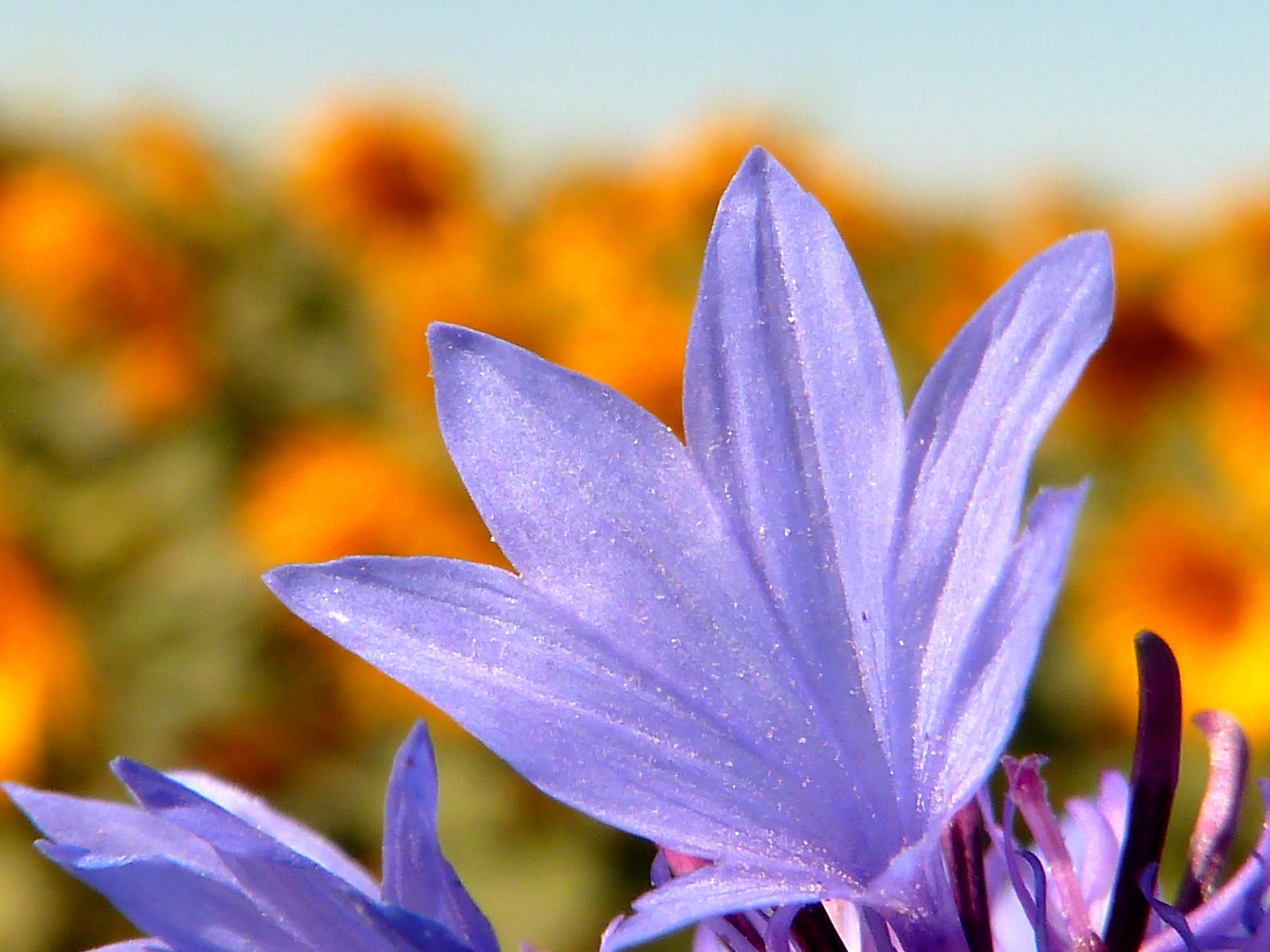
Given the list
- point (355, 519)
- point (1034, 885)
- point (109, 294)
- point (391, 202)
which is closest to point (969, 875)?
point (1034, 885)

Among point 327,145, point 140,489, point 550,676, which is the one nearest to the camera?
point 550,676

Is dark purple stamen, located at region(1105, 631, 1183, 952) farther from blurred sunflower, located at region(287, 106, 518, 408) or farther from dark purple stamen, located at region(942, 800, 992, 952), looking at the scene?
Result: blurred sunflower, located at region(287, 106, 518, 408)

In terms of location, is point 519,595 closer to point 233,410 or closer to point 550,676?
point 550,676

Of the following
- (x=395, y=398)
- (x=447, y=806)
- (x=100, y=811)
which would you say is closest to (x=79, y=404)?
(x=395, y=398)

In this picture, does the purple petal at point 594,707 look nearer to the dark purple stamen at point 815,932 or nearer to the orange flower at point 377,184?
the dark purple stamen at point 815,932

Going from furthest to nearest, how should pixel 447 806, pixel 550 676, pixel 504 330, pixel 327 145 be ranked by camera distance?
1. pixel 327 145
2. pixel 504 330
3. pixel 447 806
4. pixel 550 676

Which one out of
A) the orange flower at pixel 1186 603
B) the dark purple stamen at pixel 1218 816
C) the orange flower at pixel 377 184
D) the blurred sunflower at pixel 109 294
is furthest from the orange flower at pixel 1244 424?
the dark purple stamen at pixel 1218 816

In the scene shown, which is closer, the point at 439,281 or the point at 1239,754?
the point at 1239,754
